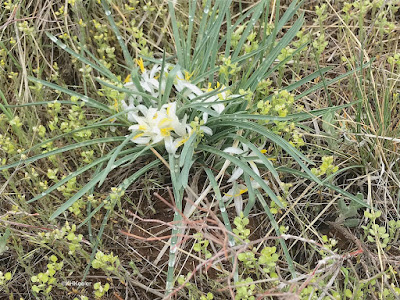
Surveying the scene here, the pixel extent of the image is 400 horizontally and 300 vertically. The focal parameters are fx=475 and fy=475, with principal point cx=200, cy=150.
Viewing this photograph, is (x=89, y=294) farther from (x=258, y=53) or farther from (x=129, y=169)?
(x=258, y=53)

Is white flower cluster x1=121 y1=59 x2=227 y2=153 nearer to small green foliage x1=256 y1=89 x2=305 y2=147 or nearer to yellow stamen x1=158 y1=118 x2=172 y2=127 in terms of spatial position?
yellow stamen x1=158 y1=118 x2=172 y2=127

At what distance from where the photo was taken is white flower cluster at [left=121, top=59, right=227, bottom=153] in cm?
144

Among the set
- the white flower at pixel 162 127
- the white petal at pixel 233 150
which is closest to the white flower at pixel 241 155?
the white petal at pixel 233 150

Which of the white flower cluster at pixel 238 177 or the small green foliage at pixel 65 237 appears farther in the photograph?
the white flower cluster at pixel 238 177

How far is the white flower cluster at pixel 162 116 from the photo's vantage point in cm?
144

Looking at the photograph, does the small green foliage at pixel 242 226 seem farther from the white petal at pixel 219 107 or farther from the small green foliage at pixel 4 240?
the small green foliage at pixel 4 240

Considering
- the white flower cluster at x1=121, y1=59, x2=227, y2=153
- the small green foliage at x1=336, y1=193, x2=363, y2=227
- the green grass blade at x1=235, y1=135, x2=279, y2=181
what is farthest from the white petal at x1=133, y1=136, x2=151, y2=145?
the small green foliage at x1=336, y1=193, x2=363, y2=227

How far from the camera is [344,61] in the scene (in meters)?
1.82

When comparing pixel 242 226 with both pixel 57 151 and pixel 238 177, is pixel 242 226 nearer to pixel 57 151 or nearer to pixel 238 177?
pixel 238 177

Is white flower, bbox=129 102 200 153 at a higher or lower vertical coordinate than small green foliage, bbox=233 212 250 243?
higher

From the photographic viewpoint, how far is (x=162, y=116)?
1.43m

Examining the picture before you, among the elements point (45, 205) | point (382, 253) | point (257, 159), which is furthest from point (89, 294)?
point (382, 253)

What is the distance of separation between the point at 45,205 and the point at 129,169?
29 cm

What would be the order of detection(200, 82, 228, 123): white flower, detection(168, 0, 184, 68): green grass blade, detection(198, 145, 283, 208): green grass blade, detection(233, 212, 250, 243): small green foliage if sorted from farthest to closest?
1. detection(168, 0, 184, 68): green grass blade
2. detection(200, 82, 228, 123): white flower
3. detection(198, 145, 283, 208): green grass blade
4. detection(233, 212, 250, 243): small green foliage
